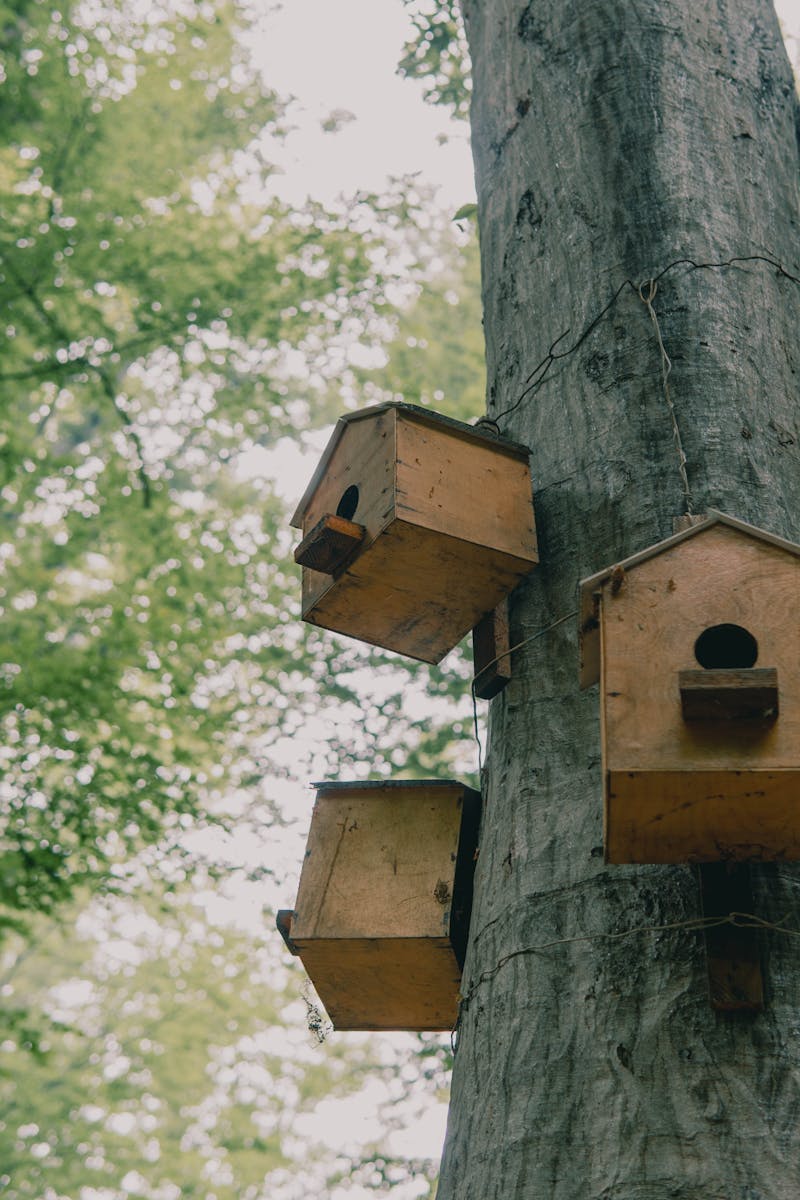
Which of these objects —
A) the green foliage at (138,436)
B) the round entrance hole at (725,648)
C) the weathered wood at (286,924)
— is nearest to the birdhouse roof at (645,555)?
the round entrance hole at (725,648)

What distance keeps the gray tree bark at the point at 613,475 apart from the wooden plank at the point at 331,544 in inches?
14.3

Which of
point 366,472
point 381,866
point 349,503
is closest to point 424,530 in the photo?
point 366,472

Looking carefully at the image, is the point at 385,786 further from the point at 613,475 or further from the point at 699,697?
the point at 699,697

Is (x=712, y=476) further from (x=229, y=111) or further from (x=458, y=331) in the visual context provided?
(x=229, y=111)

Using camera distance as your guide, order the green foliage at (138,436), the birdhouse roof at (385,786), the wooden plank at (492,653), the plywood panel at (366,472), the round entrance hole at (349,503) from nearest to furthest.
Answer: the wooden plank at (492,653) < the plywood panel at (366,472) < the birdhouse roof at (385,786) < the round entrance hole at (349,503) < the green foliage at (138,436)

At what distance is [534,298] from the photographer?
110 inches

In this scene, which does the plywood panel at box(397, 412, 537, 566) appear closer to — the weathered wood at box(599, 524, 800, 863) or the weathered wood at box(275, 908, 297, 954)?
the weathered wood at box(599, 524, 800, 863)

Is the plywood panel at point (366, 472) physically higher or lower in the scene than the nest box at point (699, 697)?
higher

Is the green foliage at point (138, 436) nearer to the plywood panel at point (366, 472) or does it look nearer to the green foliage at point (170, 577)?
the green foliage at point (170, 577)

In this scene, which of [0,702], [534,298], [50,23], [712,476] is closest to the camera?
[712,476]

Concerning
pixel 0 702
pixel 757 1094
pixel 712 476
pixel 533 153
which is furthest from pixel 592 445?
pixel 0 702

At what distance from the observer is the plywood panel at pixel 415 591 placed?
2457 mm

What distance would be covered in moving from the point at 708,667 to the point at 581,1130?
0.72 m

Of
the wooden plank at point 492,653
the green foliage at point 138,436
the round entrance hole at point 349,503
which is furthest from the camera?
the green foliage at point 138,436
